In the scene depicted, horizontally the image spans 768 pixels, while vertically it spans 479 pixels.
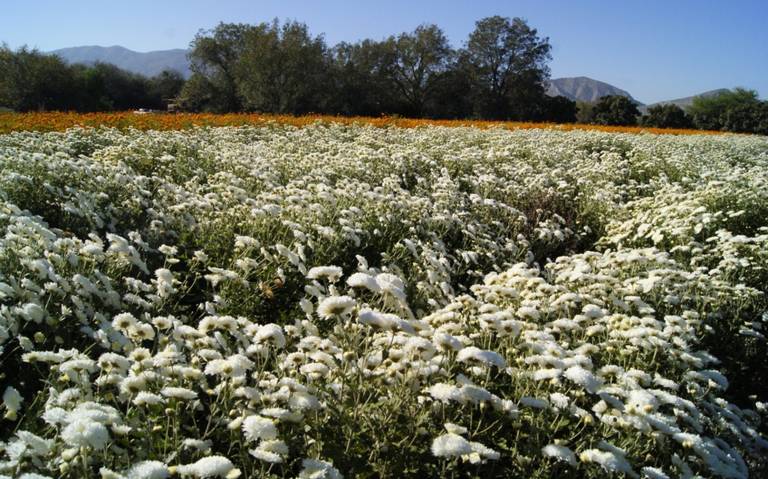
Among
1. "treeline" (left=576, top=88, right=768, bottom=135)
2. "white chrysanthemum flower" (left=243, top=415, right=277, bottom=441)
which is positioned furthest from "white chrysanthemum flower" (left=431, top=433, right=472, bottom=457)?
"treeline" (left=576, top=88, right=768, bottom=135)

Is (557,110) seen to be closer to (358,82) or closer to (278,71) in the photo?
(358,82)

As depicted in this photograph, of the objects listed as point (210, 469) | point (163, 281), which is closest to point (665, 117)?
point (163, 281)

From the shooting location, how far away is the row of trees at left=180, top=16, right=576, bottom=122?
31188 mm

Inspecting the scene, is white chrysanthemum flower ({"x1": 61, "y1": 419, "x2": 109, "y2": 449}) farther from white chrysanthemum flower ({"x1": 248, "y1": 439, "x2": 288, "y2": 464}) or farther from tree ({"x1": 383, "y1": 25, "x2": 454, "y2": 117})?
tree ({"x1": 383, "y1": 25, "x2": 454, "y2": 117})

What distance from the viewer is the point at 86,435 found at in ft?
5.34

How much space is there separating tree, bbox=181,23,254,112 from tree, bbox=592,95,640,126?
2895 centimetres

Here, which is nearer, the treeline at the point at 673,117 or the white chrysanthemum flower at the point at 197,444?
the white chrysanthemum flower at the point at 197,444

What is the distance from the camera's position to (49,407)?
2078 millimetres

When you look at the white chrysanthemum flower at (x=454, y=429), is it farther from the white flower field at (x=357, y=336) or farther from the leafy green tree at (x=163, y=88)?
the leafy green tree at (x=163, y=88)

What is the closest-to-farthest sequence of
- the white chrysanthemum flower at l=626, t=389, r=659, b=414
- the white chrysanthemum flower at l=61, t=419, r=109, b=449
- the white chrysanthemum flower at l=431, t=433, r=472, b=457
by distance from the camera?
the white chrysanthemum flower at l=61, t=419, r=109, b=449 → the white chrysanthemum flower at l=431, t=433, r=472, b=457 → the white chrysanthemum flower at l=626, t=389, r=659, b=414

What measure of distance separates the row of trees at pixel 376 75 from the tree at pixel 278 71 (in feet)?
0.19

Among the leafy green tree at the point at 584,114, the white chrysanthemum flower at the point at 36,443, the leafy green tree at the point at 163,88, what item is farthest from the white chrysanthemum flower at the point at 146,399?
the leafy green tree at the point at 163,88

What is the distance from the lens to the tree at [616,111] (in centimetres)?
4216

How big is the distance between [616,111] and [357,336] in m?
46.2
